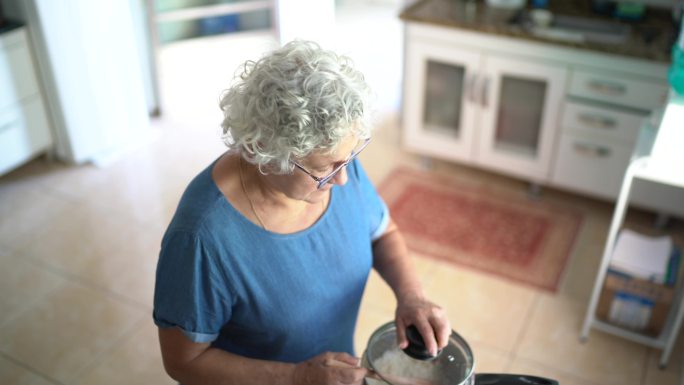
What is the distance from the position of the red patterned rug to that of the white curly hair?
1.76m

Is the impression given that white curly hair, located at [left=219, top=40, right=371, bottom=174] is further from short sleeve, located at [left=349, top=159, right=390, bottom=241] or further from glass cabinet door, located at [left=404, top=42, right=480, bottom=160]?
glass cabinet door, located at [left=404, top=42, right=480, bottom=160]

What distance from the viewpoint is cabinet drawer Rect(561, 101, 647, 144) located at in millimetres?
2715

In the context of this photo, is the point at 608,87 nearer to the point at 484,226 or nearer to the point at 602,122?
the point at 602,122

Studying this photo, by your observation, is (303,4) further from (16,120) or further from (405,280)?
(405,280)

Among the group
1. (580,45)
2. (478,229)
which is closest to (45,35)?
(478,229)

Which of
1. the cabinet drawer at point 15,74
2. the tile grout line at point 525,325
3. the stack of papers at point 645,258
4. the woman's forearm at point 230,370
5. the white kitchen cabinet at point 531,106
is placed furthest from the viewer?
the cabinet drawer at point 15,74

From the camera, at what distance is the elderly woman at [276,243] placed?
1092 millimetres

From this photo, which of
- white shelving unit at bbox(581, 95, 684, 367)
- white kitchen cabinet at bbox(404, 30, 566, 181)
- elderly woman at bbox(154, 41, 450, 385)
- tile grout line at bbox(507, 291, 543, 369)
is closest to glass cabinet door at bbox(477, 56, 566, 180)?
white kitchen cabinet at bbox(404, 30, 566, 181)

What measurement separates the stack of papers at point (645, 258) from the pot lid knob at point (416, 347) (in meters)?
1.36

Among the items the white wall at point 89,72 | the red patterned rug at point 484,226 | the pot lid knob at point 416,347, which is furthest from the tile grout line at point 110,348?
the pot lid knob at point 416,347

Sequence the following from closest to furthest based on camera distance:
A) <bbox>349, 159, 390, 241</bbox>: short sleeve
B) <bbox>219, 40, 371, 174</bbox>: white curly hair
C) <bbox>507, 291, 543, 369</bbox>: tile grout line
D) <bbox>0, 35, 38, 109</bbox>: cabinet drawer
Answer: <bbox>219, 40, 371, 174</bbox>: white curly hair
<bbox>349, 159, 390, 241</bbox>: short sleeve
<bbox>507, 291, 543, 369</bbox>: tile grout line
<bbox>0, 35, 38, 109</bbox>: cabinet drawer

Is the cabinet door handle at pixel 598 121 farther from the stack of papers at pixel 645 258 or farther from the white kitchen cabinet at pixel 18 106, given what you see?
the white kitchen cabinet at pixel 18 106

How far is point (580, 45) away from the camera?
2.64 metres

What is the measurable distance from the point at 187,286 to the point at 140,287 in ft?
5.28
